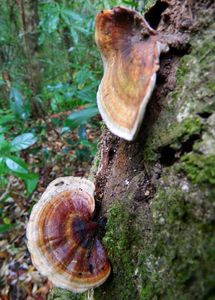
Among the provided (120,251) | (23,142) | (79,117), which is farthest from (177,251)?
(79,117)

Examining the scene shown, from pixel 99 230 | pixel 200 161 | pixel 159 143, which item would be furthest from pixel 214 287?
pixel 99 230

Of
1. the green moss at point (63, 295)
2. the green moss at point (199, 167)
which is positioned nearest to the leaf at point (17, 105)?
the green moss at point (63, 295)

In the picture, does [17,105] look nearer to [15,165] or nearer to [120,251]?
[15,165]

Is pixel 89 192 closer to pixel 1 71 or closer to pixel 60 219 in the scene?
pixel 60 219

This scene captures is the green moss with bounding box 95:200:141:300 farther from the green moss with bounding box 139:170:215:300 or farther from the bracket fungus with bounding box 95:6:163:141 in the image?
the bracket fungus with bounding box 95:6:163:141

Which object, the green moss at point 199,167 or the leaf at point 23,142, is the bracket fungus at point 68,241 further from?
the leaf at point 23,142
